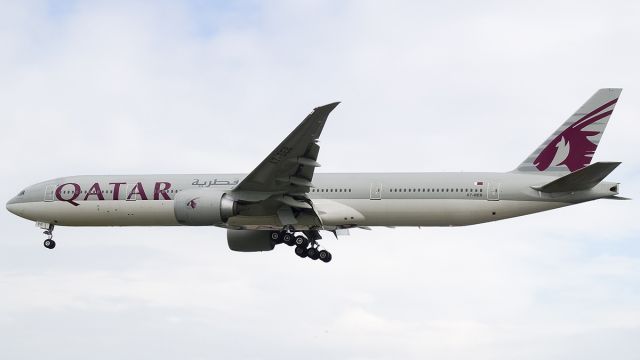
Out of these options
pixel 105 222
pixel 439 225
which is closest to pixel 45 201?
pixel 105 222

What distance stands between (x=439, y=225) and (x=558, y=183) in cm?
483

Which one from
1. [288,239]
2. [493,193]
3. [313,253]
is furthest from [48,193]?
[493,193]

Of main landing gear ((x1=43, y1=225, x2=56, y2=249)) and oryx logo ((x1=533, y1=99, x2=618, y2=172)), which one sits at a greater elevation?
oryx logo ((x1=533, y1=99, x2=618, y2=172))

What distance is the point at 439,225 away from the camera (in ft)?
131

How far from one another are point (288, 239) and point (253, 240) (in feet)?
12.2

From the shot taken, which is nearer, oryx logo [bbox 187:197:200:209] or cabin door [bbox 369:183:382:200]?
oryx logo [bbox 187:197:200:209]

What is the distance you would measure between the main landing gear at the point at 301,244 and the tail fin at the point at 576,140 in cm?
850

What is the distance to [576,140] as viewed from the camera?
133ft

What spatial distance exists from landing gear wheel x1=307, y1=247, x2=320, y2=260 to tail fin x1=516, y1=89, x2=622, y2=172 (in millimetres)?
8618

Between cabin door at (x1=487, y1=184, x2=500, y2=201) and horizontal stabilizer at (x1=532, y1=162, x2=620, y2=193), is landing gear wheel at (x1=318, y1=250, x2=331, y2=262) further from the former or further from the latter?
horizontal stabilizer at (x1=532, y1=162, x2=620, y2=193)

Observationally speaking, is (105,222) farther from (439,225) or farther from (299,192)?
(439,225)

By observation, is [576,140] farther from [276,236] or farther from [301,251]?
[276,236]

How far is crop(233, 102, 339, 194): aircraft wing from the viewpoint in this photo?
35.2 metres

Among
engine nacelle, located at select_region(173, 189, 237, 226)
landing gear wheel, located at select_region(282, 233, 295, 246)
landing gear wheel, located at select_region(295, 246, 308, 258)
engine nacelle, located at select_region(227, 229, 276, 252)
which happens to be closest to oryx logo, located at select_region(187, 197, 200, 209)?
engine nacelle, located at select_region(173, 189, 237, 226)
